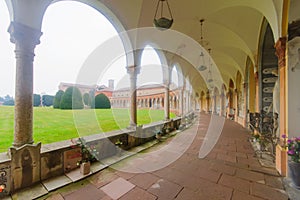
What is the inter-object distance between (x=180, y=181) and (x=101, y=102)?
9982mm

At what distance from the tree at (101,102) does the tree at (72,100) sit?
1942 mm

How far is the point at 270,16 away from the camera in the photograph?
3674 mm

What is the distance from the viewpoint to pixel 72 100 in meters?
8.70

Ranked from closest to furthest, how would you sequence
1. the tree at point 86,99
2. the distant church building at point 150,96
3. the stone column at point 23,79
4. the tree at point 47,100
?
the stone column at point 23,79
the tree at point 86,99
the tree at point 47,100
the distant church building at point 150,96

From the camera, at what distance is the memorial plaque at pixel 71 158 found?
315 cm

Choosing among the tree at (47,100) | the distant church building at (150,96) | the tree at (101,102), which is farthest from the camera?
the distant church building at (150,96)

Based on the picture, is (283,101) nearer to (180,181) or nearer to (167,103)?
(180,181)

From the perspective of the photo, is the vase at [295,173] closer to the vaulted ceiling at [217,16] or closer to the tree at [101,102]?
the vaulted ceiling at [217,16]

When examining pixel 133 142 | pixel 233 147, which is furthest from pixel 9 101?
pixel 233 147

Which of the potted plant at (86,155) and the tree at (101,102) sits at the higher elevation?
the tree at (101,102)

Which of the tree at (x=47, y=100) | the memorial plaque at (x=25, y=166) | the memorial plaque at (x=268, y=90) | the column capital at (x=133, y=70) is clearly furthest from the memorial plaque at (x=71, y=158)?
the tree at (x=47, y=100)

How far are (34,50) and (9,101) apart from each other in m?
4.33

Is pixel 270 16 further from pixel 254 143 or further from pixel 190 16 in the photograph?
pixel 254 143

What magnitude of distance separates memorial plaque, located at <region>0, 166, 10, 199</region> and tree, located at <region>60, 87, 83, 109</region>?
224 inches
